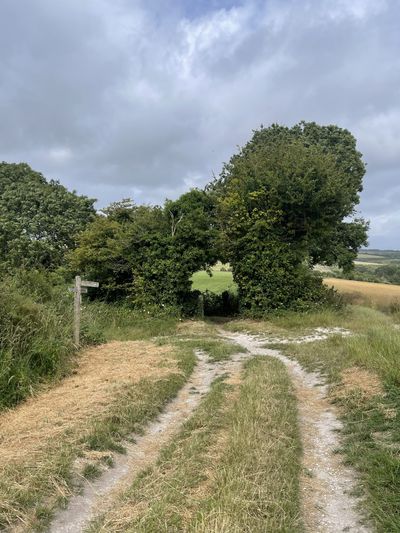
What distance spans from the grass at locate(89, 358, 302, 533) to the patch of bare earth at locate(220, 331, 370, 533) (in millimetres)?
145

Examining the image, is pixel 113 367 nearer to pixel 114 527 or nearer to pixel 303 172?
pixel 114 527

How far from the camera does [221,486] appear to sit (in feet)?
12.7

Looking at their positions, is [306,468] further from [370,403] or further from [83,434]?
[83,434]

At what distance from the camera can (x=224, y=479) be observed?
13.0 ft

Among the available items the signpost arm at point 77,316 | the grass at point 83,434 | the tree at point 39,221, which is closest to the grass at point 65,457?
the grass at point 83,434

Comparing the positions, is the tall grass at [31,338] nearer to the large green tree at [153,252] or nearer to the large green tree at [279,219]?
the large green tree at [153,252]

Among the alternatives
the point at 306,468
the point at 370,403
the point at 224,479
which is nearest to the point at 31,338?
the point at 224,479

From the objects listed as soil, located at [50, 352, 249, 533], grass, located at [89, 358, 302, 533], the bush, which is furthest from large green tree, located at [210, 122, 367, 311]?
grass, located at [89, 358, 302, 533]

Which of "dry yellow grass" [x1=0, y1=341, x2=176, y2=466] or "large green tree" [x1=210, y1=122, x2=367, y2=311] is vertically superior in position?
"large green tree" [x1=210, y1=122, x2=367, y2=311]

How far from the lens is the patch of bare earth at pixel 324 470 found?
370 cm

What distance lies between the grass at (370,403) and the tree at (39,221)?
1891 centimetres

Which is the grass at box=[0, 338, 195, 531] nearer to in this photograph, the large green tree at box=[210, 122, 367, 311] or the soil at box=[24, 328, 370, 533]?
the soil at box=[24, 328, 370, 533]

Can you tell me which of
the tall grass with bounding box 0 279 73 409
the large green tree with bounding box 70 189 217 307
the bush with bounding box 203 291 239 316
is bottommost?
the bush with bounding box 203 291 239 316

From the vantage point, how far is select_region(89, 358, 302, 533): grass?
3430mm
